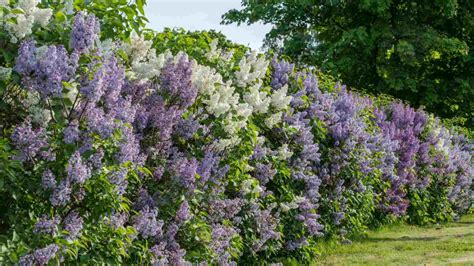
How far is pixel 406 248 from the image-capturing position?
35.7ft

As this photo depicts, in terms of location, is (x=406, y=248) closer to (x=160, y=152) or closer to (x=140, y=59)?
(x=160, y=152)

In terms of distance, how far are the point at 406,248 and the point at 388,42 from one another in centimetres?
1501

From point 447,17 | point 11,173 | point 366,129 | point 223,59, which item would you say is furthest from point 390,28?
point 11,173

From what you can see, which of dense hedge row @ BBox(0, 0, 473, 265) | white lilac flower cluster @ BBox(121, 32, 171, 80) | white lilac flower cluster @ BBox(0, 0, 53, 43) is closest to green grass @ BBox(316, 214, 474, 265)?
dense hedge row @ BBox(0, 0, 473, 265)

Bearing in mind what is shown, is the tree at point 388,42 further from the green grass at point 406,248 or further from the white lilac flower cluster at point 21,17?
the white lilac flower cluster at point 21,17

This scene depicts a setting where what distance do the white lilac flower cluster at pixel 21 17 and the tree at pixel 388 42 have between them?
2043cm

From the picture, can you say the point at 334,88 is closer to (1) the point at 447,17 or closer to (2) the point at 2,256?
(2) the point at 2,256

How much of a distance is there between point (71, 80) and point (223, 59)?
3.12m

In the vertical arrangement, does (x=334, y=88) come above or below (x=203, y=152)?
above

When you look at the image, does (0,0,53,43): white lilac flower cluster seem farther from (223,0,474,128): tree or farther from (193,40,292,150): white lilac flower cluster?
(223,0,474,128): tree

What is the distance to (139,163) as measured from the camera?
5234 millimetres

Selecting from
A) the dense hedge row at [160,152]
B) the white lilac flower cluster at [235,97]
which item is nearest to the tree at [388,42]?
the dense hedge row at [160,152]

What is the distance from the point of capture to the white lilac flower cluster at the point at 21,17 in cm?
426

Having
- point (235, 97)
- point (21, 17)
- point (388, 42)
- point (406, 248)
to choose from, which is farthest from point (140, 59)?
point (388, 42)
